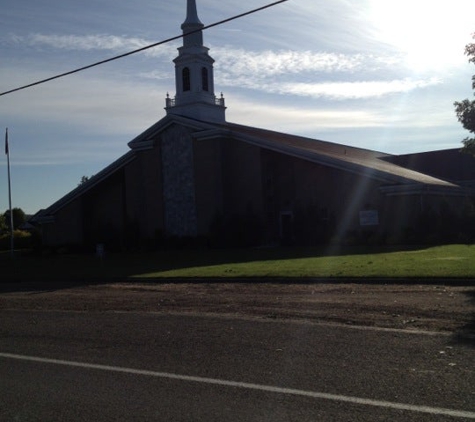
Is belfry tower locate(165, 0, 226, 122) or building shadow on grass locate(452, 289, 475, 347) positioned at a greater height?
belfry tower locate(165, 0, 226, 122)

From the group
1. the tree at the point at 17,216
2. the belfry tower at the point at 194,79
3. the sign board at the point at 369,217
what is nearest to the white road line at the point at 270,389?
the sign board at the point at 369,217

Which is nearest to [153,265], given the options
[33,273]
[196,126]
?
[33,273]

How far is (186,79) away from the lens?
41688 mm

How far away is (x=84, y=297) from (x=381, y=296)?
7.68 meters

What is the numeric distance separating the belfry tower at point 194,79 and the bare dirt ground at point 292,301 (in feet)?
75.6

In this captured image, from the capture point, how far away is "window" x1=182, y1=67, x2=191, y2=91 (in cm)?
4141

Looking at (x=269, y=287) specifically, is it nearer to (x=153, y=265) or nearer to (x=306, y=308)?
(x=306, y=308)

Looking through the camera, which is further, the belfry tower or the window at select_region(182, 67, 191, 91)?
the window at select_region(182, 67, 191, 91)

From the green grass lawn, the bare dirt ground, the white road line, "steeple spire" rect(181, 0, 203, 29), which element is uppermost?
"steeple spire" rect(181, 0, 203, 29)

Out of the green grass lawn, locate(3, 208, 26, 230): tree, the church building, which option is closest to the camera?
the green grass lawn

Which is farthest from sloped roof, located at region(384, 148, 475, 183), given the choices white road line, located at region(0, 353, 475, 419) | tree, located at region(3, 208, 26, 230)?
tree, located at region(3, 208, 26, 230)

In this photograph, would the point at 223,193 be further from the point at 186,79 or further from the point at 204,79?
the point at 186,79

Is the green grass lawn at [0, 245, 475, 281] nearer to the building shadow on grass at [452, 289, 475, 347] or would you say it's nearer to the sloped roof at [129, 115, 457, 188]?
the building shadow on grass at [452, 289, 475, 347]

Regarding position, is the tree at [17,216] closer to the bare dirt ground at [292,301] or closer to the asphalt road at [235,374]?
the bare dirt ground at [292,301]
